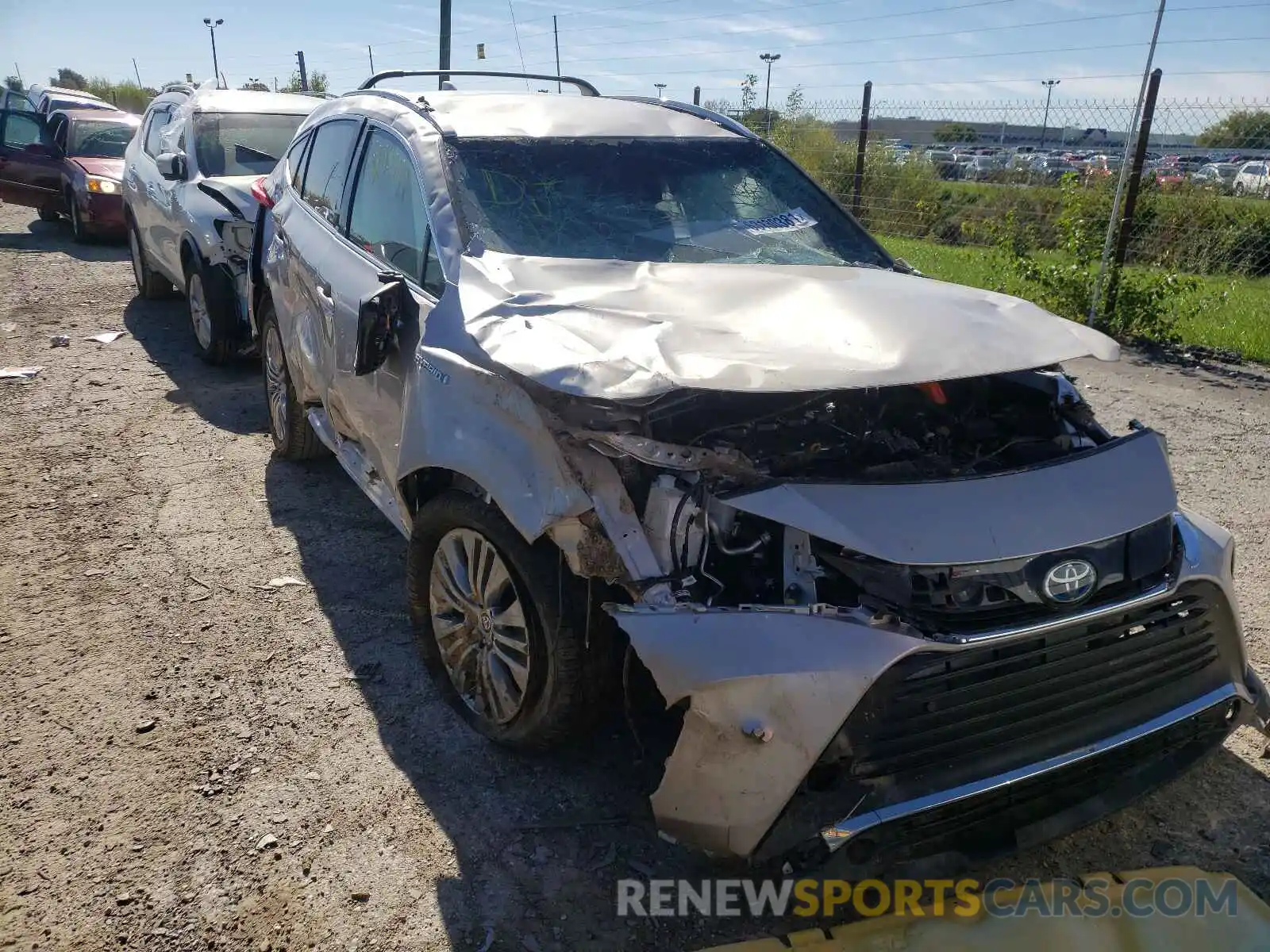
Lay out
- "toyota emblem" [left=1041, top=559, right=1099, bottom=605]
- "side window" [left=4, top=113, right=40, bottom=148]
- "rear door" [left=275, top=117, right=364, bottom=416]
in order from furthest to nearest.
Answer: "side window" [left=4, top=113, right=40, bottom=148]
"rear door" [left=275, top=117, right=364, bottom=416]
"toyota emblem" [left=1041, top=559, right=1099, bottom=605]

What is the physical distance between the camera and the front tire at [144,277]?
9078 millimetres

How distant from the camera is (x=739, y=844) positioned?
2.29 m

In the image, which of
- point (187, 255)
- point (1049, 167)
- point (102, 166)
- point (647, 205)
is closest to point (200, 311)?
point (187, 255)

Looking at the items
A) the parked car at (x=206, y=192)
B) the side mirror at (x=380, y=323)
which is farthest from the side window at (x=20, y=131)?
the side mirror at (x=380, y=323)

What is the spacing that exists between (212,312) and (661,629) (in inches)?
224

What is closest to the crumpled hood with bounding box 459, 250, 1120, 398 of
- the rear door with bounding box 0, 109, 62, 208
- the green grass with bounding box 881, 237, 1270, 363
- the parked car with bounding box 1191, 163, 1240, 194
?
the green grass with bounding box 881, 237, 1270, 363

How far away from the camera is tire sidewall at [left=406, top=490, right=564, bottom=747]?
108 inches

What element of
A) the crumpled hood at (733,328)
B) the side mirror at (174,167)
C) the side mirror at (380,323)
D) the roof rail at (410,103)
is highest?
the roof rail at (410,103)

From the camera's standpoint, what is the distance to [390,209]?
3.85m

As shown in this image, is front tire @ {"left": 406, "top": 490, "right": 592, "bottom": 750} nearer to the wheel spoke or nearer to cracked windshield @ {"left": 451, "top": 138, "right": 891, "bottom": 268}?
the wheel spoke

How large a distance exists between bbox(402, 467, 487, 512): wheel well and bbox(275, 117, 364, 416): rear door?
0.91 meters

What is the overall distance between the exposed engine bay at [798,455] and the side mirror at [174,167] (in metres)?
5.31

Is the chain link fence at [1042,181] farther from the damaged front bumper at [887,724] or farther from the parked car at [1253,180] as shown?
the damaged front bumper at [887,724]

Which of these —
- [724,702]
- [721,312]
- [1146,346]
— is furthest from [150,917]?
[1146,346]
